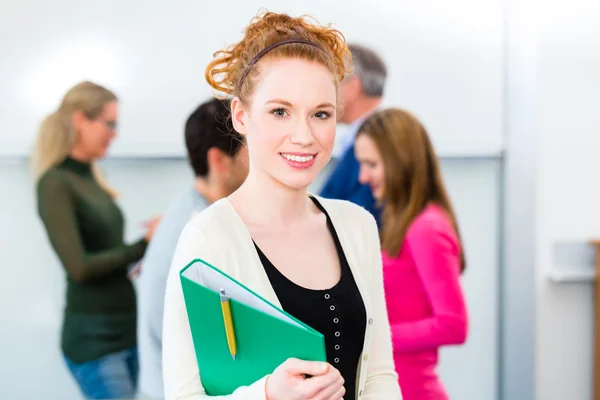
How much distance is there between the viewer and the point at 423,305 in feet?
6.42

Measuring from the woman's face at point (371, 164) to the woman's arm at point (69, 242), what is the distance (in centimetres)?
82

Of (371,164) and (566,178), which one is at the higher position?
(371,164)

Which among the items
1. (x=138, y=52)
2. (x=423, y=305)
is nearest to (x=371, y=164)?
(x=423, y=305)

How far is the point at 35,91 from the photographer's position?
2.46 meters

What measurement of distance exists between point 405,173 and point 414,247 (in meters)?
0.25

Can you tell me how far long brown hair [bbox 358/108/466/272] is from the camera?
82.1 inches

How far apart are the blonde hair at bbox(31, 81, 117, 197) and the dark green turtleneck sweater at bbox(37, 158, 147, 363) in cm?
3

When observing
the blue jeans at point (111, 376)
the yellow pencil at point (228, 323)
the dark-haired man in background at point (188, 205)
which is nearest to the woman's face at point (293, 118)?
the yellow pencil at point (228, 323)

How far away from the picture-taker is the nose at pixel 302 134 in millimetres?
965

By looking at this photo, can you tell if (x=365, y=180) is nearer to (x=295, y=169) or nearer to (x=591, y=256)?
(x=591, y=256)

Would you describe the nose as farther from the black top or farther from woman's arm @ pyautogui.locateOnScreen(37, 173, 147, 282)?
woman's arm @ pyautogui.locateOnScreen(37, 173, 147, 282)

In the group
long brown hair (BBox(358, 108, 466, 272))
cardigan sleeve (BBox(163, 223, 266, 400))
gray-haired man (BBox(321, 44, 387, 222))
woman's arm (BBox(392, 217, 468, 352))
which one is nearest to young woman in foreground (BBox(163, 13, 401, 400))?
cardigan sleeve (BBox(163, 223, 266, 400))

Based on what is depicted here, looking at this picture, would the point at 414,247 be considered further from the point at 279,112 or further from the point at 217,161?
the point at 279,112

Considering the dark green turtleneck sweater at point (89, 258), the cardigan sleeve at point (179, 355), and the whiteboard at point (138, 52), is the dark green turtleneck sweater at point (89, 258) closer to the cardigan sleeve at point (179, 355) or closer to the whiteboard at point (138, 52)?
the whiteboard at point (138, 52)
